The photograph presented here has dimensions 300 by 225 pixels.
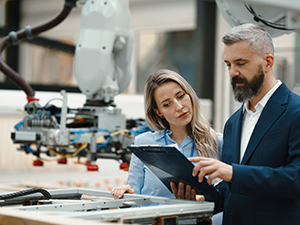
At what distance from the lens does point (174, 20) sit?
335 inches

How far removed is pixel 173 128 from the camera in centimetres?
178

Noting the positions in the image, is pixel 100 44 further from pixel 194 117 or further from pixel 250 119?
pixel 250 119

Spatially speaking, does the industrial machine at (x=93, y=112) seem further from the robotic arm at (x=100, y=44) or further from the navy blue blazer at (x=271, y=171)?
the navy blue blazer at (x=271, y=171)

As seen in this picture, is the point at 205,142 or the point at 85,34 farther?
the point at 85,34

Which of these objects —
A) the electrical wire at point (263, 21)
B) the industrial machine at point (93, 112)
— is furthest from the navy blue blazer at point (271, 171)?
the industrial machine at point (93, 112)

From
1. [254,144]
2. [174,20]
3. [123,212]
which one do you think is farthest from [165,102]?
[174,20]

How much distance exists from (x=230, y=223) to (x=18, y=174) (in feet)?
15.0

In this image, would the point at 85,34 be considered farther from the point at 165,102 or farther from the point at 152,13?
the point at 152,13

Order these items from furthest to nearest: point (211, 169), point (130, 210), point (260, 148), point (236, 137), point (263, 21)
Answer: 1. point (263, 21)
2. point (236, 137)
3. point (260, 148)
4. point (211, 169)
5. point (130, 210)

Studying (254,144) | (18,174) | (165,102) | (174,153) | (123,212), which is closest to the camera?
(123,212)

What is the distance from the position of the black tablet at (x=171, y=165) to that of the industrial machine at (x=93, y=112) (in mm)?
1611

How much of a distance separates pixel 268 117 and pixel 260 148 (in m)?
0.10

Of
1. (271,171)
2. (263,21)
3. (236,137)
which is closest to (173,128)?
(236,137)

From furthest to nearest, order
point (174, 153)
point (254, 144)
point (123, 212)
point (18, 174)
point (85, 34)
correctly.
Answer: point (18, 174) → point (85, 34) → point (254, 144) → point (174, 153) → point (123, 212)
